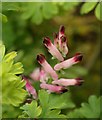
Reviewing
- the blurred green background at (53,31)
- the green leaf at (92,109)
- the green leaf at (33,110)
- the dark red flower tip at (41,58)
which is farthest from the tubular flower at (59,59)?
the blurred green background at (53,31)

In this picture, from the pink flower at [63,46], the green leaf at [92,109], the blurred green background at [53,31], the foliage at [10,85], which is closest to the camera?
the foliage at [10,85]

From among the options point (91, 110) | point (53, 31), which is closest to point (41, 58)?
point (91, 110)

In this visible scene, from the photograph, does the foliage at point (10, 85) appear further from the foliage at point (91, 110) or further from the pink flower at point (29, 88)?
the foliage at point (91, 110)

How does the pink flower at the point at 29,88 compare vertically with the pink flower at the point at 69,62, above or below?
below

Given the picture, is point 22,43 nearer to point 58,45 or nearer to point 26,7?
point 26,7

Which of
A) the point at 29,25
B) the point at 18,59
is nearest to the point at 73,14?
the point at 29,25

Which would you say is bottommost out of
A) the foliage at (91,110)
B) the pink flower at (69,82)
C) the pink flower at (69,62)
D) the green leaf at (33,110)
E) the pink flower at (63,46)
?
the foliage at (91,110)

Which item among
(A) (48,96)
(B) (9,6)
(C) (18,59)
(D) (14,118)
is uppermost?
(B) (9,6)

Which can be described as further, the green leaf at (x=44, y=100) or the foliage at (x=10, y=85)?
the green leaf at (x=44, y=100)

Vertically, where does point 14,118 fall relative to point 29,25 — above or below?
below
